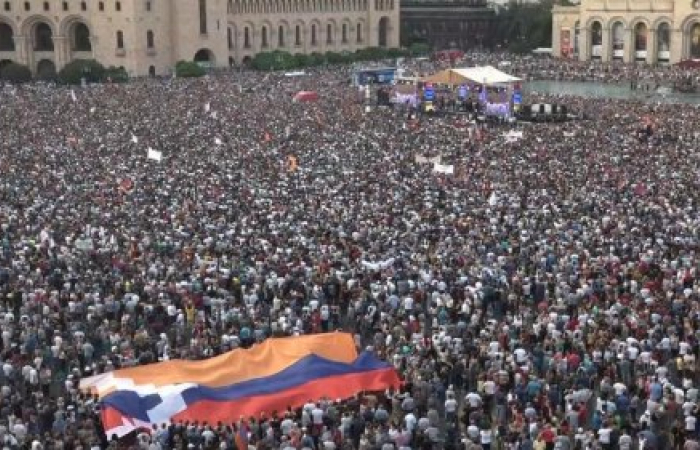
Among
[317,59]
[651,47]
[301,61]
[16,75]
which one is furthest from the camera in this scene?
[317,59]

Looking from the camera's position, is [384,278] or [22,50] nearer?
[384,278]

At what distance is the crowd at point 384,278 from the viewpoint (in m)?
17.2

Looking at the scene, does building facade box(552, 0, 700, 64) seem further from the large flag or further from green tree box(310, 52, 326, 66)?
the large flag

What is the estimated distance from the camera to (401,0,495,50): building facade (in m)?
122

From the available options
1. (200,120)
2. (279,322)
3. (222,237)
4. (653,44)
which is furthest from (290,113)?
(653,44)

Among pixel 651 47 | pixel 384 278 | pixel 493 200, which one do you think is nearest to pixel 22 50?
pixel 651 47

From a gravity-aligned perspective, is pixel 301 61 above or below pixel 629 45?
below

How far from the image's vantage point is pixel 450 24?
12281 cm

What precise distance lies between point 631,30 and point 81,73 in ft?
148

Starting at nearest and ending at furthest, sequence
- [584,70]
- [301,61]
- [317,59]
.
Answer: [584,70]
[301,61]
[317,59]

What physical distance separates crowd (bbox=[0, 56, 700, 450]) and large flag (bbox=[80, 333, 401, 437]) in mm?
422

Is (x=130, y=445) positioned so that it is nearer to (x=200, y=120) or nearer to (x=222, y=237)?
(x=222, y=237)

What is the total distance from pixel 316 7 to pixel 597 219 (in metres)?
76.8

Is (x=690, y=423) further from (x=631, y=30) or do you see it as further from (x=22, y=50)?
(x=631, y=30)
